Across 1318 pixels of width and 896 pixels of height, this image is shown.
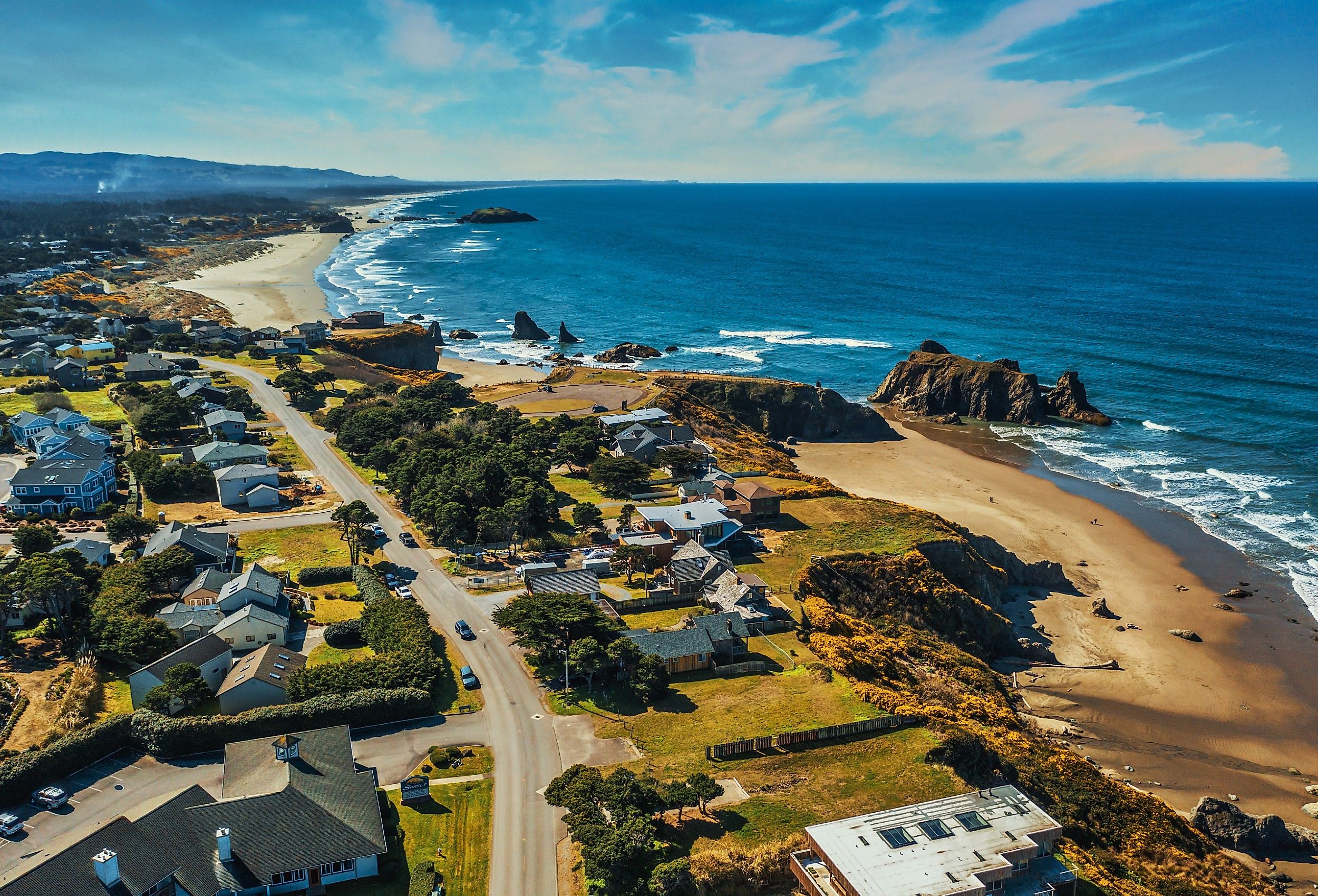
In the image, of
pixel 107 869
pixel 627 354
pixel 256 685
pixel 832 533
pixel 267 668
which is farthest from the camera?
pixel 627 354

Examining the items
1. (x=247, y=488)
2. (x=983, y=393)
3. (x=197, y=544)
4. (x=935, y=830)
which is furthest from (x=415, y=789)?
(x=983, y=393)

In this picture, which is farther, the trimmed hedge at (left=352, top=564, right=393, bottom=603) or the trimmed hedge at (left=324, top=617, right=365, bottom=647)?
the trimmed hedge at (left=352, top=564, right=393, bottom=603)

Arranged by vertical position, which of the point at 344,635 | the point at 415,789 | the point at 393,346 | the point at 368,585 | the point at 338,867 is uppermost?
the point at 393,346

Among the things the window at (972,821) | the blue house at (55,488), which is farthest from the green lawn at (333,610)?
the window at (972,821)

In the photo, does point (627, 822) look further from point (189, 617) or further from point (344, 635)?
point (189, 617)

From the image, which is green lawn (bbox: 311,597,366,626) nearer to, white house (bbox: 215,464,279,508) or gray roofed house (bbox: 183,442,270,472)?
white house (bbox: 215,464,279,508)

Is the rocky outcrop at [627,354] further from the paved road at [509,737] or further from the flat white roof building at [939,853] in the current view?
the flat white roof building at [939,853]

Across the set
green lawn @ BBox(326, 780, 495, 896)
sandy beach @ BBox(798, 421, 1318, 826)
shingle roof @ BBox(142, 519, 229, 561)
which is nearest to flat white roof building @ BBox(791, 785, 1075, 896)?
green lawn @ BBox(326, 780, 495, 896)
